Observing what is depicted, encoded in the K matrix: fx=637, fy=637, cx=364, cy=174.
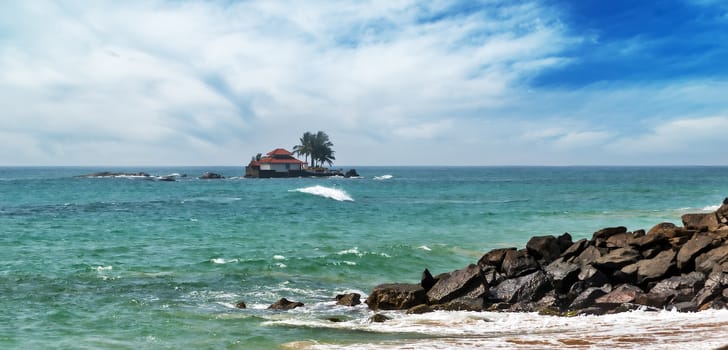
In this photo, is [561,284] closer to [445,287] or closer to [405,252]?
[445,287]

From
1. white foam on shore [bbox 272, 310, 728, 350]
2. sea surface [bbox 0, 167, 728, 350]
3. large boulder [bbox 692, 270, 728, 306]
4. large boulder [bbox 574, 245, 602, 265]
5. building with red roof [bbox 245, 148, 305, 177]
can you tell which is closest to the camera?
white foam on shore [bbox 272, 310, 728, 350]

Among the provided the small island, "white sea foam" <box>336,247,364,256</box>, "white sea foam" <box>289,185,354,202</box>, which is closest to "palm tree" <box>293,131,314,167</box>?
the small island

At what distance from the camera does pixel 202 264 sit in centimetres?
2595

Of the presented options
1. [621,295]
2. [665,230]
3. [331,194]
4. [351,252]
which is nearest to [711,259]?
[665,230]

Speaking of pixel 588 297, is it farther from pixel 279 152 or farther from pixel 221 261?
pixel 279 152

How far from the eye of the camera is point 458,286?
17.4 metres

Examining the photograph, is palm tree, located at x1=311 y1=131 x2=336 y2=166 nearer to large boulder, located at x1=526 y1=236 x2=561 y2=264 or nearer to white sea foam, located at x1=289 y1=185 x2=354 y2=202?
white sea foam, located at x1=289 y1=185 x2=354 y2=202

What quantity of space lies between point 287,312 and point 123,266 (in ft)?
36.3

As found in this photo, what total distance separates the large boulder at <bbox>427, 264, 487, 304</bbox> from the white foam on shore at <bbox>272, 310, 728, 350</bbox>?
1.05 meters

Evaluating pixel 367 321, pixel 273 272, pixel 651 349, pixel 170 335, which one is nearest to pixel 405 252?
pixel 273 272

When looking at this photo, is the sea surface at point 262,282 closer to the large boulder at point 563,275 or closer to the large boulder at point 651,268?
the large boulder at point 563,275

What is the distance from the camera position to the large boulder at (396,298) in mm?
17312

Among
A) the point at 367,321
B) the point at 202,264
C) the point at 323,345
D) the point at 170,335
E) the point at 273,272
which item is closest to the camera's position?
the point at 323,345

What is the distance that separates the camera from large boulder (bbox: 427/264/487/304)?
17344mm
